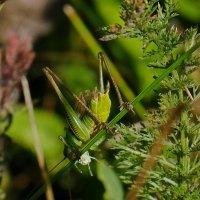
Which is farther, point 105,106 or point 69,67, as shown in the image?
point 69,67

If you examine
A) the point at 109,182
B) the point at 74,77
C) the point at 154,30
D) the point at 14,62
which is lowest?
the point at 109,182

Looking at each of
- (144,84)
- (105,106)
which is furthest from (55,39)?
(105,106)

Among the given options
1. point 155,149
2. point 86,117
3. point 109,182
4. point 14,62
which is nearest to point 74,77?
point 109,182

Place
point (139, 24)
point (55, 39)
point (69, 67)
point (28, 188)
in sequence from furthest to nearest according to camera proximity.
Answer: point (55, 39) < point (69, 67) < point (28, 188) < point (139, 24)

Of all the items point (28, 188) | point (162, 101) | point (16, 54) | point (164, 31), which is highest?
point (16, 54)

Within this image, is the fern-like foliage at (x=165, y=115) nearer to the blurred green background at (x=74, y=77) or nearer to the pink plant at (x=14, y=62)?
the pink plant at (x=14, y=62)

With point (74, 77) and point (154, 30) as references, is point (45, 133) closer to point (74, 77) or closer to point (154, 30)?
point (74, 77)

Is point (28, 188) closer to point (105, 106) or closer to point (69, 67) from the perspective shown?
point (69, 67)
